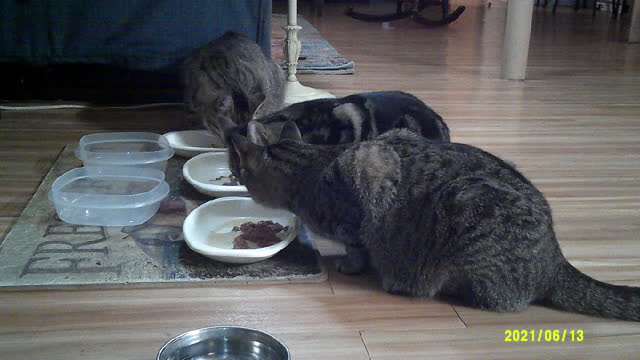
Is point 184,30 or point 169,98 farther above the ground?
point 184,30

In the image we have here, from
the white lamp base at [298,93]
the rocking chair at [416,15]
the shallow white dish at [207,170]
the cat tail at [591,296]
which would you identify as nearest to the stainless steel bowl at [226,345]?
the cat tail at [591,296]

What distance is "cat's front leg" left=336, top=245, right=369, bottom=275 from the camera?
1846 millimetres

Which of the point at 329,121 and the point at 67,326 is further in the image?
the point at 329,121

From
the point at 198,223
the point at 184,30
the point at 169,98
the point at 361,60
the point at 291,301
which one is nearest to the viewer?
the point at 291,301

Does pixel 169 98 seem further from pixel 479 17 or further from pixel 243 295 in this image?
pixel 479 17

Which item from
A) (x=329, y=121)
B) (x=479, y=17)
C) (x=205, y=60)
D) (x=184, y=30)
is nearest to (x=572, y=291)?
(x=329, y=121)

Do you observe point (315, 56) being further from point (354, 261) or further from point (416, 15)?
point (354, 261)

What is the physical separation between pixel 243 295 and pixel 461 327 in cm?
56

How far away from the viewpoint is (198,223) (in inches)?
81.2

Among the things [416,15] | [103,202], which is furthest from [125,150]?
[416,15]

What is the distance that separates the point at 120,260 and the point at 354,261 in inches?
25.9

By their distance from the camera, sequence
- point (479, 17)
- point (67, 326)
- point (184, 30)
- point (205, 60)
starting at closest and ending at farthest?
point (67, 326)
point (205, 60)
point (184, 30)
point (479, 17)

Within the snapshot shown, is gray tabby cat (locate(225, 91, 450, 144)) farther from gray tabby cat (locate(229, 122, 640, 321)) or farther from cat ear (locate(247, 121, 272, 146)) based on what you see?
gray tabby cat (locate(229, 122, 640, 321))

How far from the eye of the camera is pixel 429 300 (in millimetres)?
1751
